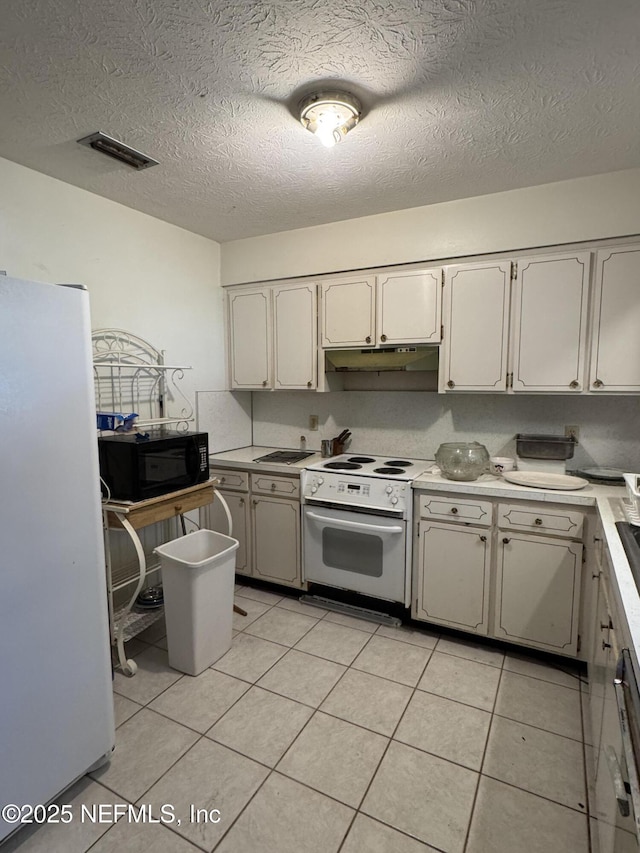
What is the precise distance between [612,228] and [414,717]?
8.35 feet

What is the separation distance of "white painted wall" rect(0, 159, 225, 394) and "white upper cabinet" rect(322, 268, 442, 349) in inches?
37.2

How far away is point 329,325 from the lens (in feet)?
9.69

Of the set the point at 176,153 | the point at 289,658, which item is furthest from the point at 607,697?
the point at 176,153

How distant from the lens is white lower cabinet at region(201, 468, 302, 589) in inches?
113

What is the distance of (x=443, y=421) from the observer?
2.93 m

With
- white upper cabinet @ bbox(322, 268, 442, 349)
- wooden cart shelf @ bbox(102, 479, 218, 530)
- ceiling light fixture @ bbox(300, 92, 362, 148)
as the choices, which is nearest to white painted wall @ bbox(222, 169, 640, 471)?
white upper cabinet @ bbox(322, 268, 442, 349)

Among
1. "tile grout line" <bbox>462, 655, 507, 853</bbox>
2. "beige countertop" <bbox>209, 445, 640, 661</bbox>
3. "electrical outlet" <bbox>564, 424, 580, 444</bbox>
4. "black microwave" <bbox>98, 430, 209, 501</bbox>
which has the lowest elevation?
"tile grout line" <bbox>462, 655, 507, 853</bbox>

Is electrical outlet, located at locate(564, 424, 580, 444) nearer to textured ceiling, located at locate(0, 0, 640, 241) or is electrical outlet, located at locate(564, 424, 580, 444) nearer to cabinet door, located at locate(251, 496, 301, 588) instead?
textured ceiling, located at locate(0, 0, 640, 241)

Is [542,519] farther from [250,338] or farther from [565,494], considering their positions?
[250,338]

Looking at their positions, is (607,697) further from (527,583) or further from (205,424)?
(205,424)

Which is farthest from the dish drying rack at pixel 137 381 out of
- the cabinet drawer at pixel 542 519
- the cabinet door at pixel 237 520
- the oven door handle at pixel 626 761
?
the oven door handle at pixel 626 761

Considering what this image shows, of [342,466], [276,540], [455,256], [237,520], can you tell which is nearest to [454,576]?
[342,466]

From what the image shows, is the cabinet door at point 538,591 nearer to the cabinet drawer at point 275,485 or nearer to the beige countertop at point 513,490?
the beige countertop at point 513,490

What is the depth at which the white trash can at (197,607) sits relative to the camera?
7.00 feet
